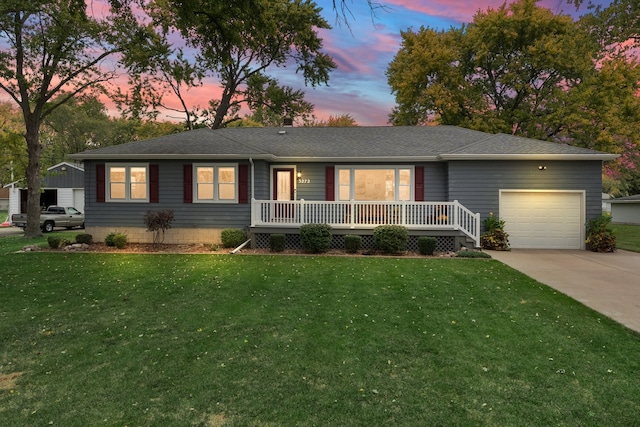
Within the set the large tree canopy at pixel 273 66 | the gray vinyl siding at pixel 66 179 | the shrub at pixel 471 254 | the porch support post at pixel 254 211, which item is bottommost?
the shrub at pixel 471 254

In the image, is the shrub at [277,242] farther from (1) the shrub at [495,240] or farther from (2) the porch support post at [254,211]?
(1) the shrub at [495,240]

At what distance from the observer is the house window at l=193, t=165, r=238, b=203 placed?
12.8m

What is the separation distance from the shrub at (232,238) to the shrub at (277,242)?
1236 millimetres

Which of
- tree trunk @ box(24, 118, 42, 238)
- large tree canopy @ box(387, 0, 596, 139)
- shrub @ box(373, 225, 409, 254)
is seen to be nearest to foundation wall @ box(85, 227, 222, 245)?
tree trunk @ box(24, 118, 42, 238)

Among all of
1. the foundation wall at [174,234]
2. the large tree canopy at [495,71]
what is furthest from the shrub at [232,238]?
the large tree canopy at [495,71]

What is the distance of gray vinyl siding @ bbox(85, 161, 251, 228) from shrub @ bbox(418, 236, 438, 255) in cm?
597

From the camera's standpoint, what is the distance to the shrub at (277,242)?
1130 centimetres

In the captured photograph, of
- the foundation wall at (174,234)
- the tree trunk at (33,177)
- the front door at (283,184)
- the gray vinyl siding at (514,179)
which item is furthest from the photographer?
the tree trunk at (33,177)

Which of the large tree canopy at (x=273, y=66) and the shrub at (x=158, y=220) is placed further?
A: the large tree canopy at (x=273, y=66)

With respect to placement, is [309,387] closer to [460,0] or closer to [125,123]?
[460,0]

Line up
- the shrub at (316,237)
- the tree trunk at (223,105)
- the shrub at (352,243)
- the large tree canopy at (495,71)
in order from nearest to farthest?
the shrub at (316,237), the shrub at (352,243), the large tree canopy at (495,71), the tree trunk at (223,105)

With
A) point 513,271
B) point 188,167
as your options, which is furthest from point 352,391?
point 188,167

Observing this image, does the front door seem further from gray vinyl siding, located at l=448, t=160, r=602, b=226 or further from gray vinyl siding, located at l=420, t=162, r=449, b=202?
gray vinyl siding, located at l=448, t=160, r=602, b=226

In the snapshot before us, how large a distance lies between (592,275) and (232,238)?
9827 millimetres
